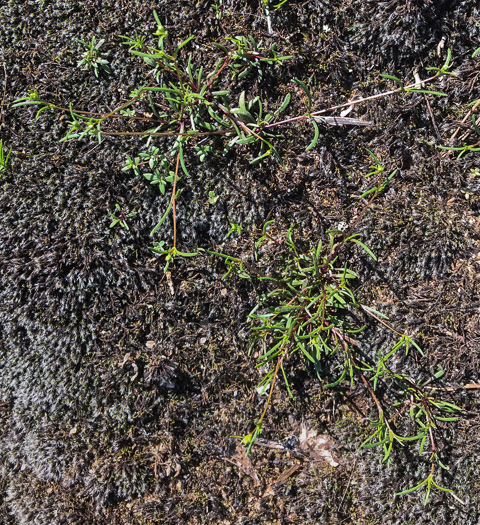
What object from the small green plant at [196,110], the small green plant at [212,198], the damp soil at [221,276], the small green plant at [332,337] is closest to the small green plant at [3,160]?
the damp soil at [221,276]

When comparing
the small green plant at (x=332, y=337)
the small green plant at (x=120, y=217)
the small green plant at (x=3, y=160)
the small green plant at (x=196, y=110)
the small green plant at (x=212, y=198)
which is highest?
the small green plant at (x=196, y=110)

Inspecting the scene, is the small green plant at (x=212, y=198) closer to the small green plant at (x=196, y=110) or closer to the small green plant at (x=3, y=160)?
the small green plant at (x=196, y=110)

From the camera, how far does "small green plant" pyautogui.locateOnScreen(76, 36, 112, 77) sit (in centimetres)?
240

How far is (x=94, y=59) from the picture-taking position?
Result: 2430 millimetres

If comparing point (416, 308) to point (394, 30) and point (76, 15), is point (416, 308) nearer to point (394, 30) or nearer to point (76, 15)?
point (394, 30)

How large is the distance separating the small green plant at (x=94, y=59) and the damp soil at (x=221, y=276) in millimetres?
51

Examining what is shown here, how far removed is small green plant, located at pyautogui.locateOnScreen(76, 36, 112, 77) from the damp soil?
51mm

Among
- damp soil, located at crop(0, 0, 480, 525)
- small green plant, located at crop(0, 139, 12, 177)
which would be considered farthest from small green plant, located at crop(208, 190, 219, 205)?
small green plant, located at crop(0, 139, 12, 177)

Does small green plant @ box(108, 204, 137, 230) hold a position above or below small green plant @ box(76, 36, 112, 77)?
below

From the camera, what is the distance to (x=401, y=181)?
7.94 feet

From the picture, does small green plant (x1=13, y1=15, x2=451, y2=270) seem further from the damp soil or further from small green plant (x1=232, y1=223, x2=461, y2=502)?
small green plant (x1=232, y1=223, x2=461, y2=502)

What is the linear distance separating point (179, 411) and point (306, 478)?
2.55 feet

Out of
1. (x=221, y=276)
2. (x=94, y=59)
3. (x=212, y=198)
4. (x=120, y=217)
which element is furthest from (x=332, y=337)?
(x=94, y=59)

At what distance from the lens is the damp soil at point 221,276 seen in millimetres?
2379
